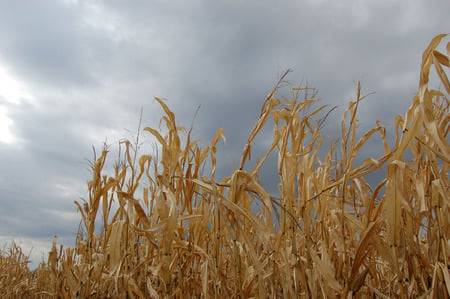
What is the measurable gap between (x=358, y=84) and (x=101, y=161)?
165cm

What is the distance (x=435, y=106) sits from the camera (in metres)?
1.79

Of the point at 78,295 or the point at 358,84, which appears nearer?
the point at 358,84

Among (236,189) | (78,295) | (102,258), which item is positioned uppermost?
(236,189)

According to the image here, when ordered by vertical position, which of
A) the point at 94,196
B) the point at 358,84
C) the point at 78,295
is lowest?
the point at 78,295

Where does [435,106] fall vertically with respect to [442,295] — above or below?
above

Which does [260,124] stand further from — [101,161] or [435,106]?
[101,161]

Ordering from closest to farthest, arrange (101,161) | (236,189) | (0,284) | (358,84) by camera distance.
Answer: (236,189) → (358,84) → (101,161) → (0,284)

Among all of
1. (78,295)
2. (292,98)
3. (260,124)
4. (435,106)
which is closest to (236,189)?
(260,124)

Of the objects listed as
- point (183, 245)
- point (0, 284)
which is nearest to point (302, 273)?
point (183, 245)

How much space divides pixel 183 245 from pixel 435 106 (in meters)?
1.46

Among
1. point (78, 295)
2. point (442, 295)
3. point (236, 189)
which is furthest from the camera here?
point (78, 295)

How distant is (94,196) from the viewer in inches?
88.5

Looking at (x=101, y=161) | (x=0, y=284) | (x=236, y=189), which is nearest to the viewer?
(x=236, y=189)

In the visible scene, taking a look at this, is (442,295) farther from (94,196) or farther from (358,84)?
(94,196)
